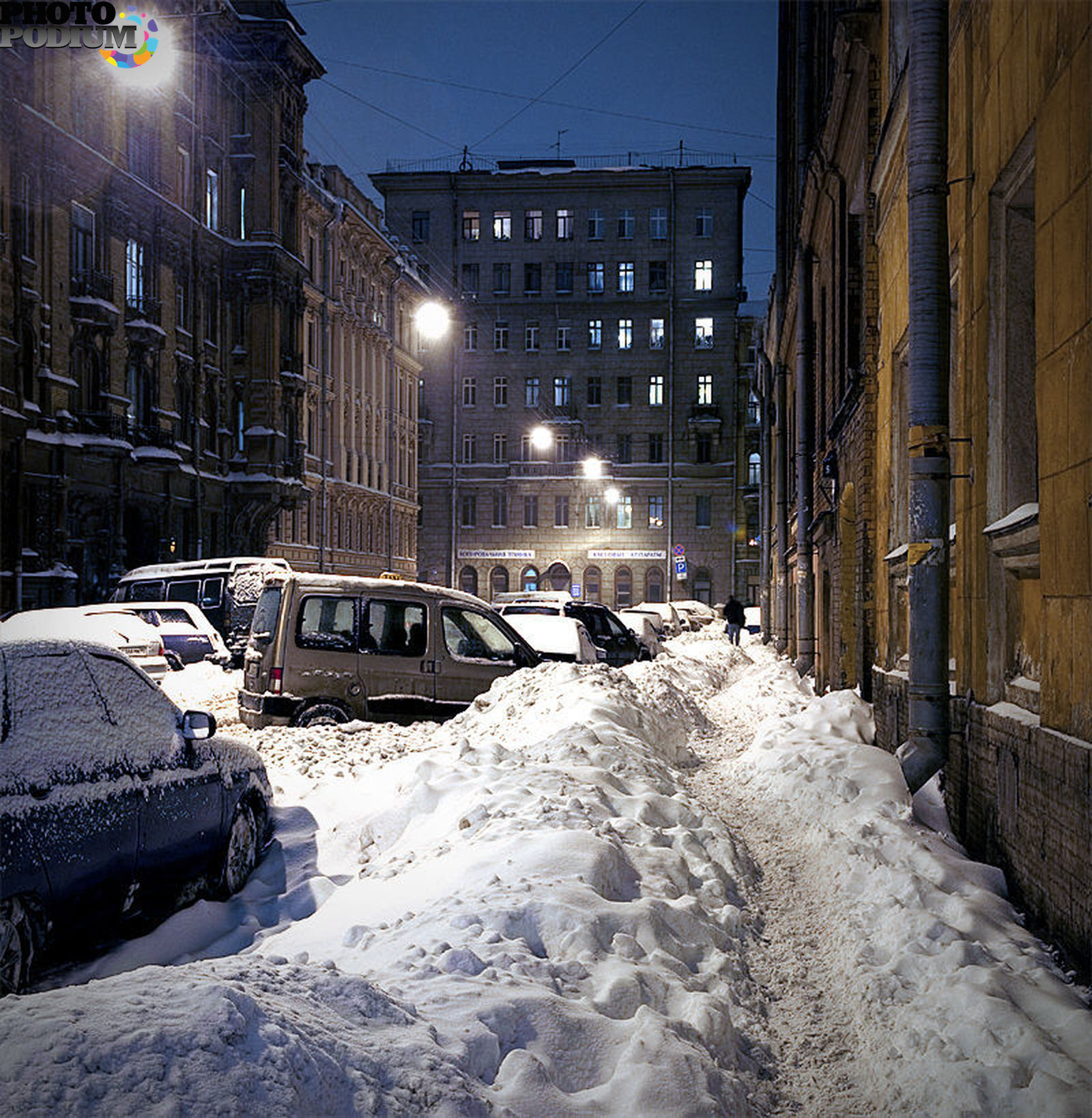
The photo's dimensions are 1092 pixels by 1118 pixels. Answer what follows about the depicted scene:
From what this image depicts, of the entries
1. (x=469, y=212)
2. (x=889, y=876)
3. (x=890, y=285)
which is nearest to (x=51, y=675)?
(x=889, y=876)

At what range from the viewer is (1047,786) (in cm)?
527

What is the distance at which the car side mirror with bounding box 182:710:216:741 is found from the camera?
249 inches

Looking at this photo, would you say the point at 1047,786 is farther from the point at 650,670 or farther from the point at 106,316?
the point at 106,316

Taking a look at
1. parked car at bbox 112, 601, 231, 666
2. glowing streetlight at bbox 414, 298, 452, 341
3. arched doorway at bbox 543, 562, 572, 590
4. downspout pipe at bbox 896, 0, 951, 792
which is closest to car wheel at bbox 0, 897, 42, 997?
downspout pipe at bbox 896, 0, 951, 792

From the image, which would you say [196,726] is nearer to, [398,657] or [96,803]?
[96,803]

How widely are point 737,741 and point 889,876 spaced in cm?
722

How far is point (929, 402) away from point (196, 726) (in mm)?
5026

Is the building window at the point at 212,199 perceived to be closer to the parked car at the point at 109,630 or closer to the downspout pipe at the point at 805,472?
the parked car at the point at 109,630

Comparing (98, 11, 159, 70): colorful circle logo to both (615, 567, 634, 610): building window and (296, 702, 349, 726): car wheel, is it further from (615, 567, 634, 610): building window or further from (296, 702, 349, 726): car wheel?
(615, 567, 634, 610): building window

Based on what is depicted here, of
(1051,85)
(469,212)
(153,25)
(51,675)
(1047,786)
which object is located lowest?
(1047,786)

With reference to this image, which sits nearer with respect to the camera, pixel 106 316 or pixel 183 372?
pixel 106 316

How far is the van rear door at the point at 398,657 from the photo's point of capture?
11.7 metres

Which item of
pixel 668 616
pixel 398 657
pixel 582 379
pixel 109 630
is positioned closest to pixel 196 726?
pixel 398 657

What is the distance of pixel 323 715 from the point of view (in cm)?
1143
